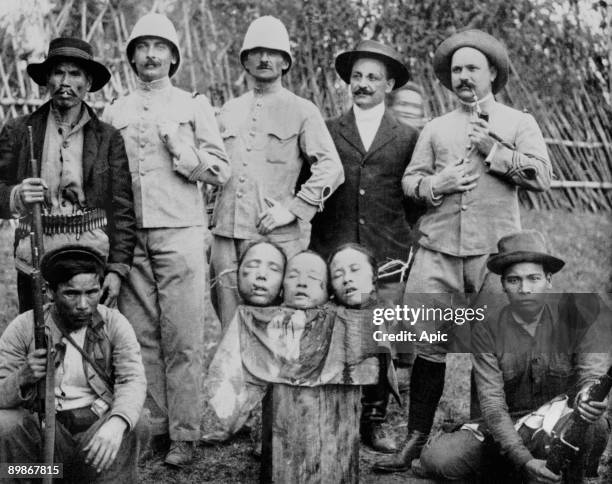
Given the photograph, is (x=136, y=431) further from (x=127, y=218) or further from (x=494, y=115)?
(x=494, y=115)

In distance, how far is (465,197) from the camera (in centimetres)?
416

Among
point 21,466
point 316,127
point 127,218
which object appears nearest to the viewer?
point 21,466

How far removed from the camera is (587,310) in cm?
397

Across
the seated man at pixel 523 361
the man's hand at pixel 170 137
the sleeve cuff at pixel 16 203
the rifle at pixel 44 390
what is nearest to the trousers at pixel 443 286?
the seated man at pixel 523 361

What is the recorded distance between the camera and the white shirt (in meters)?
4.57

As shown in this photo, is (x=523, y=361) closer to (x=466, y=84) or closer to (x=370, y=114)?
(x=466, y=84)

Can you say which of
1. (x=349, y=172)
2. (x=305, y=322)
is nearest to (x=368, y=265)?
(x=305, y=322)

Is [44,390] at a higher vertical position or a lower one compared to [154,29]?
lower

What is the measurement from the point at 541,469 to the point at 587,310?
0.75m

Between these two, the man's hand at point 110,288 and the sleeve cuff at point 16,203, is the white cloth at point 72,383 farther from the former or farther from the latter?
the sleeve cuff at point 16,203

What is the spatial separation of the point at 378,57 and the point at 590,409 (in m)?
1.93

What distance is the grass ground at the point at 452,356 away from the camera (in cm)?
405

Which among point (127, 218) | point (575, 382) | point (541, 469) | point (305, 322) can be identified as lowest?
point (541, 469)

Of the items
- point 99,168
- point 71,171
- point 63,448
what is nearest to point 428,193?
point 99,168
